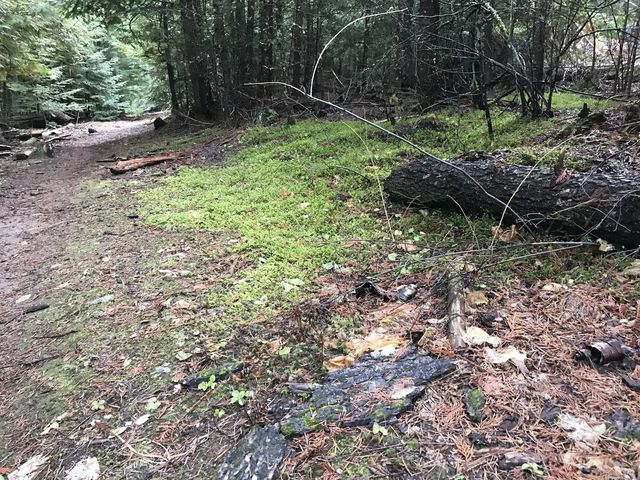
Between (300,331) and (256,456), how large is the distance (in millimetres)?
983

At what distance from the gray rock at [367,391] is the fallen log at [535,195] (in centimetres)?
171

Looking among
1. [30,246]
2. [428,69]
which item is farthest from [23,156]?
[428,69]

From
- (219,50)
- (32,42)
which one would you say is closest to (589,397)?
(219,50)

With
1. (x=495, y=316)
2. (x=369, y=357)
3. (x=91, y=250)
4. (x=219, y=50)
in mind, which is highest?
(x=219, y=50)

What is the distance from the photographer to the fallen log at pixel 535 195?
3.25 metres

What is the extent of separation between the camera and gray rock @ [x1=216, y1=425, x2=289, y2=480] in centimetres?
197

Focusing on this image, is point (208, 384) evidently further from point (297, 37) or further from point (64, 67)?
point (64, 67)

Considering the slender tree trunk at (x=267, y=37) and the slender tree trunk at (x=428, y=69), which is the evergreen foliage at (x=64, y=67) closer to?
the slender tree trunk at (x=267, y=37)

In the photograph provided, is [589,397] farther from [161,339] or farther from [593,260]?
[161,339]

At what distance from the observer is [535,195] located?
3771 mm

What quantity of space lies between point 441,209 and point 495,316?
2.04 metres

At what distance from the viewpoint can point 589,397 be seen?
6.80 ft

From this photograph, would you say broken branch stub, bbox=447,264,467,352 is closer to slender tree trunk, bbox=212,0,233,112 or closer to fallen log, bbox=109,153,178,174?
fallen log, bbox=109,153,178,174

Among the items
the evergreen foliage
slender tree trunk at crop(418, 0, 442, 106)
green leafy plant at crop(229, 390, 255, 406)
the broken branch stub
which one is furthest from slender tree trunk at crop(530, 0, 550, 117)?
the evergreen foliage
